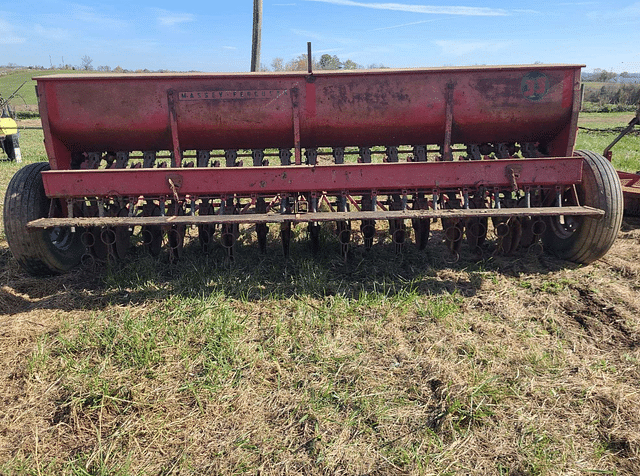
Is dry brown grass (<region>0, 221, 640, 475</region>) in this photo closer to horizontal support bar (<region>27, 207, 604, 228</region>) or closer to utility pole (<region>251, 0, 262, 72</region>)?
horizontal support bar (<region>27, 207, 604, 228</region>)

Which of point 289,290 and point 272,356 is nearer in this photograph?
point 272,356

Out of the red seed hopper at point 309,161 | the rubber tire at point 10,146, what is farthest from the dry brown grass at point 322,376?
the rubber tire at point 10,146

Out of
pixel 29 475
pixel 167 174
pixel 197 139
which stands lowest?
pixel 29 475

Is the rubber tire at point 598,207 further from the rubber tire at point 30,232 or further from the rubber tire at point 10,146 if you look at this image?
the rubber tire at point 10,146

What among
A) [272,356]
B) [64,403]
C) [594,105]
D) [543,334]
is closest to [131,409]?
[64,403]

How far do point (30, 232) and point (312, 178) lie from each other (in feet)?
8.23

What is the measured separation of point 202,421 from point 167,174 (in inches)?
83.1

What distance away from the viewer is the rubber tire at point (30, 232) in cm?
377

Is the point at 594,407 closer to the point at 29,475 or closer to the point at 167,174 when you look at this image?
the point at 29,475

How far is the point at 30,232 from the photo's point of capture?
3.79m

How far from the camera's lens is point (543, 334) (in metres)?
3.13

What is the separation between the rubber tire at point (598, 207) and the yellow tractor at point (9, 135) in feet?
44.5

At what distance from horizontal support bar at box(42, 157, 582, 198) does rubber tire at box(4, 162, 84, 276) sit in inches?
11.6

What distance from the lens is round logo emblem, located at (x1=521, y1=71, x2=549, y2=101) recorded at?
154 inches
